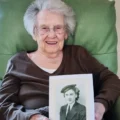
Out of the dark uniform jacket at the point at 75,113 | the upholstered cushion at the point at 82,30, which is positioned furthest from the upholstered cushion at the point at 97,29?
the dark uniform jacket at the point at 75,113

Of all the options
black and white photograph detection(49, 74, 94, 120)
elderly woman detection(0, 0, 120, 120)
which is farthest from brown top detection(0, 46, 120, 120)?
black and white photograph detection(49, 74, 94, 120)

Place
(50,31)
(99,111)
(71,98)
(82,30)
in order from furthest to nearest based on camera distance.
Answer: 1. (82,30)
2. (50,31)
3. (99,111)
4. (71,98)

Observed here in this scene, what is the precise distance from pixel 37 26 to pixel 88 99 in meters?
0.50

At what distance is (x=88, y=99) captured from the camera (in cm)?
133

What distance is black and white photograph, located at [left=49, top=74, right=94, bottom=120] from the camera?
1.29 meters

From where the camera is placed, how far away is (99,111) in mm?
1411

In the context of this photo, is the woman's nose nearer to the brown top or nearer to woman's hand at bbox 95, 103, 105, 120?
the brown top

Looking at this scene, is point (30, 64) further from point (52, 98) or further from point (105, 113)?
point (105, 113)

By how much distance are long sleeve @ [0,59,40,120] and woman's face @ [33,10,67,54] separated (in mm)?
217

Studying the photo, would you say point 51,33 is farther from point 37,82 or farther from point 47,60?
point 37,82

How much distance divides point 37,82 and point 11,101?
165mm

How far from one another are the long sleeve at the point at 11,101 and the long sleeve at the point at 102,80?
14.0 inches

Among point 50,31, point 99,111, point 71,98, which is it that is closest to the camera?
point 71,98

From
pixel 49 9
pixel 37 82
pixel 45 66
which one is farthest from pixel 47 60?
pixel 49 9
